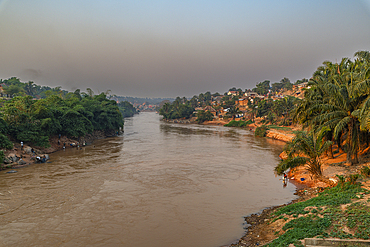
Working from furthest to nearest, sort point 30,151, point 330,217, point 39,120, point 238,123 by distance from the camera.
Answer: point 238,123 → point 39,120 → point 30,151 → point 330,217

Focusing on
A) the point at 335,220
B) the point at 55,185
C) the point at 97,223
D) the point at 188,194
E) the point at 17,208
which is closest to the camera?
the point at 335,220

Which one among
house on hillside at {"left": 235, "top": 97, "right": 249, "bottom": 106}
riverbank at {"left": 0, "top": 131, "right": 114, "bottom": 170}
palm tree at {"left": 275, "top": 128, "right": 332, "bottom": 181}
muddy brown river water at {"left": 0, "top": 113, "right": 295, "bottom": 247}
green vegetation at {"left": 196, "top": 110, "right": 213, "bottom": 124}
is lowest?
muddy brown river water at {"left": 0, "top": 113, "right": 295, "bottom": 247}

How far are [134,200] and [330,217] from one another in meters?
11.8

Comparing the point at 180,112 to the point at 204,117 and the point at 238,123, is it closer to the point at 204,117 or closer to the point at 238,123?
the point at 204,117

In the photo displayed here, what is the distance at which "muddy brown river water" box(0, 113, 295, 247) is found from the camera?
1197 cm

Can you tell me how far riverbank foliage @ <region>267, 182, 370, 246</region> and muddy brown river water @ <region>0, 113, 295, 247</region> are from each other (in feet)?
9.01

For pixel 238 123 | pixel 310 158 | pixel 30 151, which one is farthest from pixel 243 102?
pixel 310 158

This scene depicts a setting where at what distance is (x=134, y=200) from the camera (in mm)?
16656

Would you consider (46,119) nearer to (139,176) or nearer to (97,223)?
(139,176)

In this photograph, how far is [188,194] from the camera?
703 inches

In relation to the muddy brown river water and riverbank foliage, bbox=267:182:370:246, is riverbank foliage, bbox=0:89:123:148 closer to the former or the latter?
the muddy brown river water

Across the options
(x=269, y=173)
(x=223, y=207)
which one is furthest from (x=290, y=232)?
(x=269, y=173)

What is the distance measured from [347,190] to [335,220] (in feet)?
12.6

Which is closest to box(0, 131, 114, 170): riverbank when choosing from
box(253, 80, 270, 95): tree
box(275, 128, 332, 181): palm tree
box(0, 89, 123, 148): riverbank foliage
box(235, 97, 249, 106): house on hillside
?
box(0, 89, 123, 148): riverbank foliage
